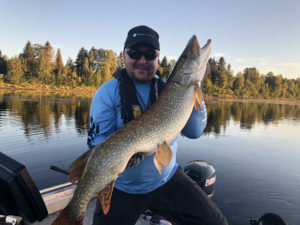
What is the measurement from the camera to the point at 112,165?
1.95 meters

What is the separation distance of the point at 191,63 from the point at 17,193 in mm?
2379

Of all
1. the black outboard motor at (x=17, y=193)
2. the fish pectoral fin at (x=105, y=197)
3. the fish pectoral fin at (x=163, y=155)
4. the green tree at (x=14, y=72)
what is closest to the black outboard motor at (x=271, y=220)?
the fish pectoral fin at (x=163, y=155)

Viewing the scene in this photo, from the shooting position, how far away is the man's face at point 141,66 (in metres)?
2.67

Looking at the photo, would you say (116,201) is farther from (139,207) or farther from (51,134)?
(51,134)

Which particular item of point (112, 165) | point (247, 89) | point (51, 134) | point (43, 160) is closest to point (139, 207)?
point (112, 165)

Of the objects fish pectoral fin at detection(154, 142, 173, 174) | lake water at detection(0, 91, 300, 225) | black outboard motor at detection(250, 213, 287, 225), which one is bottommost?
lake water at detection(0, 91, 300, 225)

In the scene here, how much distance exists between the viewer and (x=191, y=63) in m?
2.39

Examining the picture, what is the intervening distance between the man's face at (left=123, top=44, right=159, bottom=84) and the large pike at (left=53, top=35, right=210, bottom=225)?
414mm

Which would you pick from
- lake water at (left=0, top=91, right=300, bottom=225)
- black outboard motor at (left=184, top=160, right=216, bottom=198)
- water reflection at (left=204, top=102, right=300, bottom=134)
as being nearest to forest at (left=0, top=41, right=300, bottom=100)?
water reflection at (left=204, top=102, right=300, bottom=134)

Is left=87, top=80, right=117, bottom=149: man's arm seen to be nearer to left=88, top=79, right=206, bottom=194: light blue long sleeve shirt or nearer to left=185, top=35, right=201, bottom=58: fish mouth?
left=88, top=79, right=206, bottom=194: light blue long sleeve shirt

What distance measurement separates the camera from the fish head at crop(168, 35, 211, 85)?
239 centimetres

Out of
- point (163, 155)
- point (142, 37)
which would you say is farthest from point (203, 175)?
point (142, 37)

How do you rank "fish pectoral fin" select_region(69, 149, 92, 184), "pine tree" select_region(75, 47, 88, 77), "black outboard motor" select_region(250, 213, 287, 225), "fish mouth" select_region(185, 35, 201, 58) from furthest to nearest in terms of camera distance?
"pine tree" select_region(75, 47, 88, 77) < "black outboard motor" select_region(250, 213, 287, 225) < "fish mouth" select_region(185, 35, 201, 58) < "fish pectoral fin" select_region(69, 149, 92, 184)

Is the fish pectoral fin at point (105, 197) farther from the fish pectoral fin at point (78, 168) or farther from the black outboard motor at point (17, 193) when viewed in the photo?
the black outboard motor at point (17, 193)
